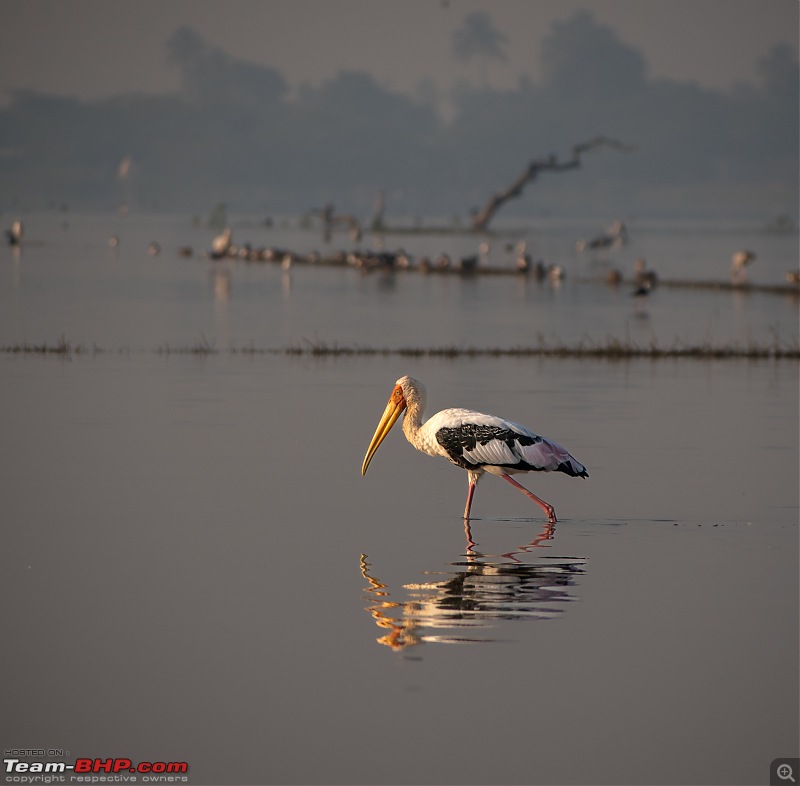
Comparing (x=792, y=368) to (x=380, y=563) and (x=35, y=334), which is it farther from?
(x=380, y=563)

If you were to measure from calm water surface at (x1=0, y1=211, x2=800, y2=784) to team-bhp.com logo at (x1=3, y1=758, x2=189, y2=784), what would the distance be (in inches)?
4.2

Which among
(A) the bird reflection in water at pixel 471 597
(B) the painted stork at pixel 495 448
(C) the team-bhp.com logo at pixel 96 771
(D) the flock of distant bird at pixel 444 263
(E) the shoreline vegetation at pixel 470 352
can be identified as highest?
(D) the flock of distant bird at pixel 444 263

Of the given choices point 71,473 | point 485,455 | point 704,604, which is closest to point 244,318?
point 71,473

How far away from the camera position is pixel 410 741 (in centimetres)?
878

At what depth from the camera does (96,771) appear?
8492 millimetres

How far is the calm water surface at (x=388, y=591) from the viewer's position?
29.1ft

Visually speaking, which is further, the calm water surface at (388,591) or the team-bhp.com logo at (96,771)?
the calm water surface at (388,591)

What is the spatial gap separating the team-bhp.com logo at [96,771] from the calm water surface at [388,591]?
11 cm

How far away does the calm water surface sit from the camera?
888 cm

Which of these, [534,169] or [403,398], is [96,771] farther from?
[534,169]

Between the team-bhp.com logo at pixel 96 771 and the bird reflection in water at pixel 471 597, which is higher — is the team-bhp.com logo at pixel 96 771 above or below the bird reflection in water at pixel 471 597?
below

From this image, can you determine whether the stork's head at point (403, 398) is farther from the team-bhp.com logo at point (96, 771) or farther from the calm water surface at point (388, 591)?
the team-bhp.com logo at point (96, 771)

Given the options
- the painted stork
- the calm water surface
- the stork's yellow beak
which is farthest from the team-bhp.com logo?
the stork's yellow beak

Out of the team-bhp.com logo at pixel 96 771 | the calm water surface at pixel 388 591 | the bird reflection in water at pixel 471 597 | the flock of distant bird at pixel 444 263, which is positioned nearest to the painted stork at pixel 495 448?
the calm water surface at pixel 388 591
